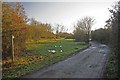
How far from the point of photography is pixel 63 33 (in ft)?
386

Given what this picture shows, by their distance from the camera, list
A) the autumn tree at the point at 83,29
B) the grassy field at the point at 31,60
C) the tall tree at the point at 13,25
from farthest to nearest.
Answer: the autumn tree at the point at 83,29, the tall tree at the point at 13,25, the grassy field at the point at 31,60

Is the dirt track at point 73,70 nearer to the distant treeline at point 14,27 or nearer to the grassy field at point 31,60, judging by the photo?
the grassy field at point 31,60

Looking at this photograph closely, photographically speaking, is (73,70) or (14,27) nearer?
(73,70)

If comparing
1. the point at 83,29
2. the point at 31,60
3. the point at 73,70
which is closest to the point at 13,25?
the point at 31,60

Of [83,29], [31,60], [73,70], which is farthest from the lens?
[83,29]

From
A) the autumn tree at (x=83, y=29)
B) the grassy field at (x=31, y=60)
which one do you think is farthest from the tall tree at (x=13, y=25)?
the autumn tree at (x=83, y=29)

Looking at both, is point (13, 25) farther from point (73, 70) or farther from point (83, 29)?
point (83, 29)

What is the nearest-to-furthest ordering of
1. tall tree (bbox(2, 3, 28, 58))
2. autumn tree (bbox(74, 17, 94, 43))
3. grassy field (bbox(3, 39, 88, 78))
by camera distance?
1. grassy field (bbox(3, 39, 88, 78))
2. tall tree (bbox(2, 3, 28, 58))
3. autumn tree (bbox(74, 17, 94, 43))

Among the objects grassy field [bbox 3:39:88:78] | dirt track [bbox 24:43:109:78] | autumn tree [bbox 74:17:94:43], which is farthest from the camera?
autumn tree [bbox 74:17:94:43]

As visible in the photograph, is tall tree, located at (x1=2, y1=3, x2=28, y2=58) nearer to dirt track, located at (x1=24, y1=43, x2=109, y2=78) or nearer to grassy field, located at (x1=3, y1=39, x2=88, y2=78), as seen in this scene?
grassy field, located at (x1=3, y1=39, x2=88, y2=78)

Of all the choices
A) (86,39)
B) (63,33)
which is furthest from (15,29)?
(63,33)

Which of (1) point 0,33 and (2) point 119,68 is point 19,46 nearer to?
(1) point 0,33

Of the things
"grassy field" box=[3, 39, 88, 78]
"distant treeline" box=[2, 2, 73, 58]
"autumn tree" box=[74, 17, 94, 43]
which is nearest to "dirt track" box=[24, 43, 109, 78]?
"grassy field" box=[3, 39, 88, 78]

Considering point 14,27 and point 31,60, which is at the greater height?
point 14,27
